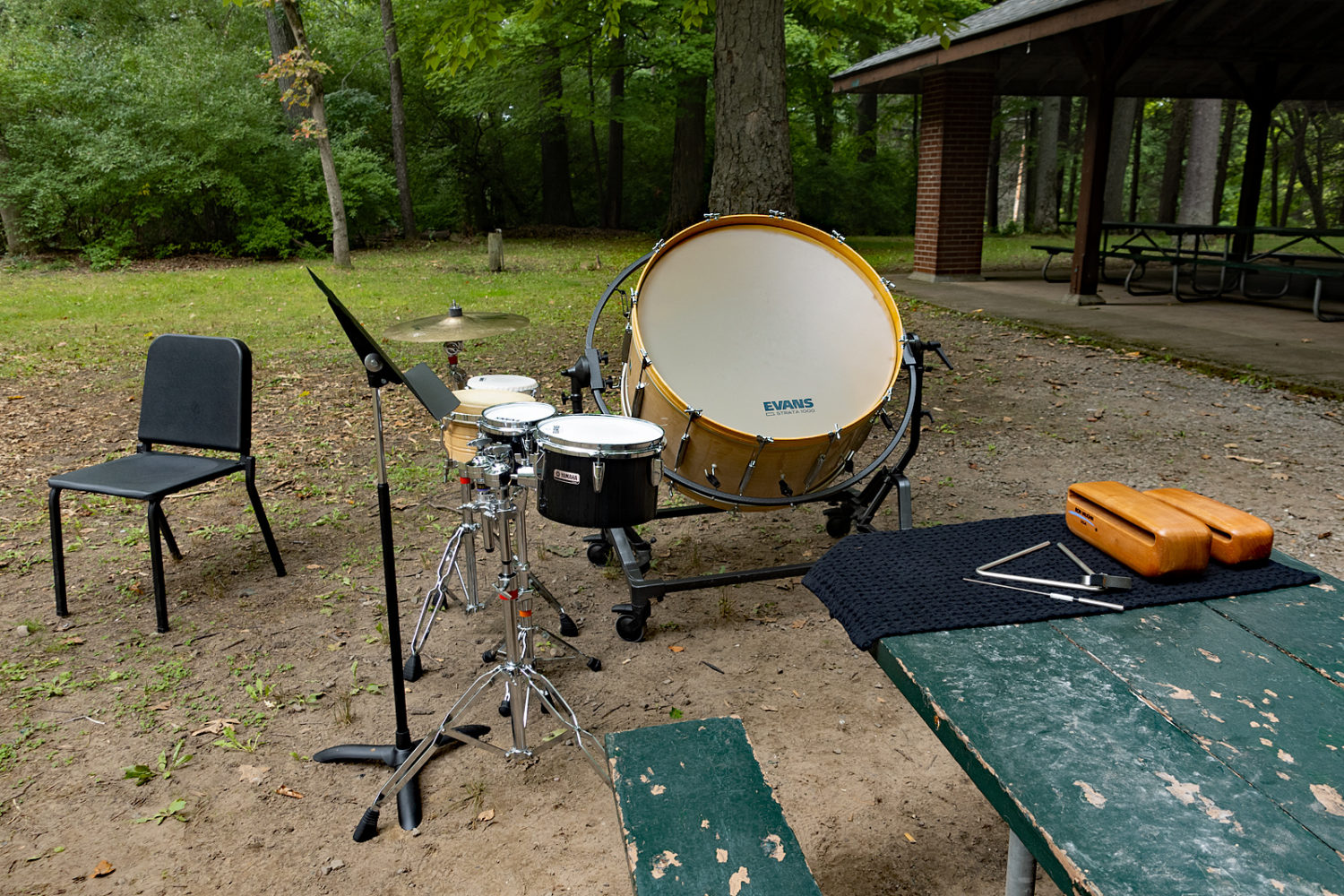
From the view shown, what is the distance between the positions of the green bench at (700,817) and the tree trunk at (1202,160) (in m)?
18.8

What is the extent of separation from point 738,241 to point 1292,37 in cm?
1072

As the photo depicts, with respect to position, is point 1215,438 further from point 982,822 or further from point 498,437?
point 498,437

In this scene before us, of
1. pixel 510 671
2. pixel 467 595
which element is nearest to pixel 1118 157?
pixel 467 595

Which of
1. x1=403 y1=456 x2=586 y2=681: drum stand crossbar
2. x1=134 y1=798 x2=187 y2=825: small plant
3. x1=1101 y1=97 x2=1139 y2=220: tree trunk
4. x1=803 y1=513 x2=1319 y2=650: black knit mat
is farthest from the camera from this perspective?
x1=1101 y1=97 x2=1139 y2=220: tree trunk

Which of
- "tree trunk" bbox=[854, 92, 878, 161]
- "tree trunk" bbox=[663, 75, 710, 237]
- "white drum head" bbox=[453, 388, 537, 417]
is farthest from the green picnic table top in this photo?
"tree trunk" bbox=[854, 92, 878, 161]

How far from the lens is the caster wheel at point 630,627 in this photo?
3.50 m

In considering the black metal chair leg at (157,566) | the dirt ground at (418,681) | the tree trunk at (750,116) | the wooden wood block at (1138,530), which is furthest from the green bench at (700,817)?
the tree trunk at (750,116)

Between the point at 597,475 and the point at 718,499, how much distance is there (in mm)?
1113

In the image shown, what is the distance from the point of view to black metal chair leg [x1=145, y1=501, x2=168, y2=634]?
3.45 metres

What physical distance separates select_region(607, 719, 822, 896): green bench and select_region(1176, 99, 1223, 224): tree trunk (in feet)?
61.8

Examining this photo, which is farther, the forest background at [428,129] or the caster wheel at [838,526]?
the forest background at [428,129]

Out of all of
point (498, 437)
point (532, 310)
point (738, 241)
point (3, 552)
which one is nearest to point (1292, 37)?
point (532, 310)

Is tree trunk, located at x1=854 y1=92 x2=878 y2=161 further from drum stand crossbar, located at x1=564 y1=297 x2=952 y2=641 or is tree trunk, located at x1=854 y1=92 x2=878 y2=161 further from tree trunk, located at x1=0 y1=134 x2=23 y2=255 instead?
drum stand crossbar, located at x1=564 y1=297 x2=952 y2=641

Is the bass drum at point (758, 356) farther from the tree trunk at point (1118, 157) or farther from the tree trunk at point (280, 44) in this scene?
the tree trunk at point (1118, 157)
